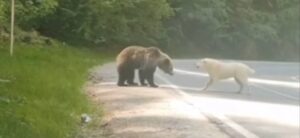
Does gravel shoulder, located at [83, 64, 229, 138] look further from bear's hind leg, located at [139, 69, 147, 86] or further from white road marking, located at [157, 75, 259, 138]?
bear's hind leg, located at [139, 69, 147, 86]

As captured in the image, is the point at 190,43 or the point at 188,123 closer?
the point at 188,123

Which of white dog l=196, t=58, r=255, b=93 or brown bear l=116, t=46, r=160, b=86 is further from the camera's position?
white dog l=196, t=58, r=255, b=93

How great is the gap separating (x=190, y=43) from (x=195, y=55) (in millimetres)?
1356

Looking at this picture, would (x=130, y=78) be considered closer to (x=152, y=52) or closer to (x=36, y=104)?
(x=152, y=52)

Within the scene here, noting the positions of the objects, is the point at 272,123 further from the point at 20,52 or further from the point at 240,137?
the point at 20,52

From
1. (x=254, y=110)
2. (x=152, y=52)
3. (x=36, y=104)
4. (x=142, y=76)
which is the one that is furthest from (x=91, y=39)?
(x=36, y=104)

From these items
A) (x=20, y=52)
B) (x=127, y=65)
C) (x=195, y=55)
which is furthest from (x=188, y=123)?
(x=195, y=55)

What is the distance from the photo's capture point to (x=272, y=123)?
1346 cm

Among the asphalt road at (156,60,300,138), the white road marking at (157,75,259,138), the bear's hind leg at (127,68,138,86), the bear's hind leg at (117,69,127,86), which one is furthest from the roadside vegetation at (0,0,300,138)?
the asphalt road at (156,60,300,138)

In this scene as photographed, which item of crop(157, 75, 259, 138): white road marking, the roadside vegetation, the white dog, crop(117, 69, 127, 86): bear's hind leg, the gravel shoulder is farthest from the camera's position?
the white dog

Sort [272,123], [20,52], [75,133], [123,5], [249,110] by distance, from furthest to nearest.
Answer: [123,5], [20,52], [249,110], [272,123], [75,133]

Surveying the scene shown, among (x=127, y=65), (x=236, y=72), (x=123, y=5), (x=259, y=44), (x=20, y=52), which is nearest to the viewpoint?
(x=127, y=65)

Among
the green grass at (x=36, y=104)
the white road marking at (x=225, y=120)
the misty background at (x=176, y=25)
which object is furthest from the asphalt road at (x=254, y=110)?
the misty background at (x=176, y=25)

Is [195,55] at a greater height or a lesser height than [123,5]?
lesser
